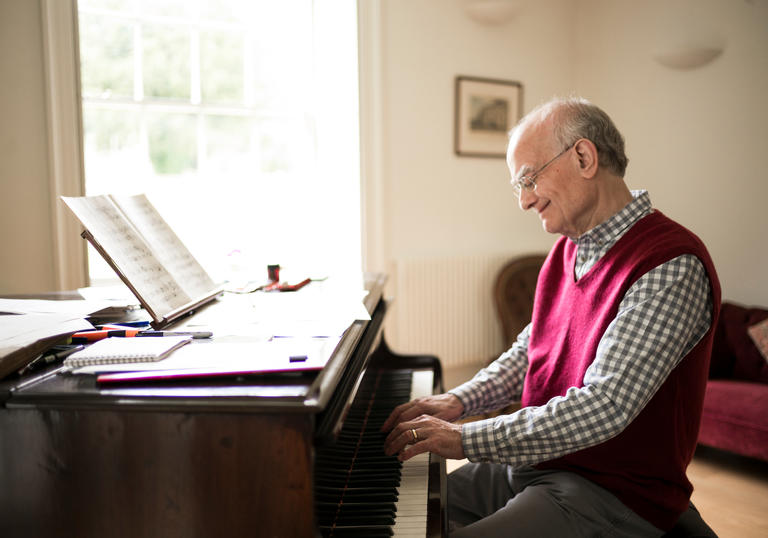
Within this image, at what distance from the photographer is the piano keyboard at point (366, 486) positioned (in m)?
1.02

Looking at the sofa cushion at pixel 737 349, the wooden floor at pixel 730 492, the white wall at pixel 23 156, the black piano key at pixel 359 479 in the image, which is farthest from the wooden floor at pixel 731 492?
the white wall at pixel 23 156

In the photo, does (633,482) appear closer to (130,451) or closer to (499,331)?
(130,451)

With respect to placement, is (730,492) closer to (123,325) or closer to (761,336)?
(761,336)

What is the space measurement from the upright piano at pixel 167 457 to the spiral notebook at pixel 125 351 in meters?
0.06

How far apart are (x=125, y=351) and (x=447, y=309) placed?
304 centimetres

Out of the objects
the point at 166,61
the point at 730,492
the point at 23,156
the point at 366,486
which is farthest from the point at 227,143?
the point at 730,492

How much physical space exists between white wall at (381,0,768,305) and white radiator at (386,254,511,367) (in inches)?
5.5

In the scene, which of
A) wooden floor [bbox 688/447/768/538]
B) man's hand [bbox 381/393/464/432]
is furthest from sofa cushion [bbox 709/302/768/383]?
man's hand [bbox 381/393/464/432]

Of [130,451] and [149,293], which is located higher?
[149,293]

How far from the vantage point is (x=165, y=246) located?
1.55 m

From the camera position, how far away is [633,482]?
1.29 metres

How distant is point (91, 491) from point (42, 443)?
105 mm

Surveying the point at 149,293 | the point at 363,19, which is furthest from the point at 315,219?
the point at 149,293

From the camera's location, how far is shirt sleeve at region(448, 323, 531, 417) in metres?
1.65
